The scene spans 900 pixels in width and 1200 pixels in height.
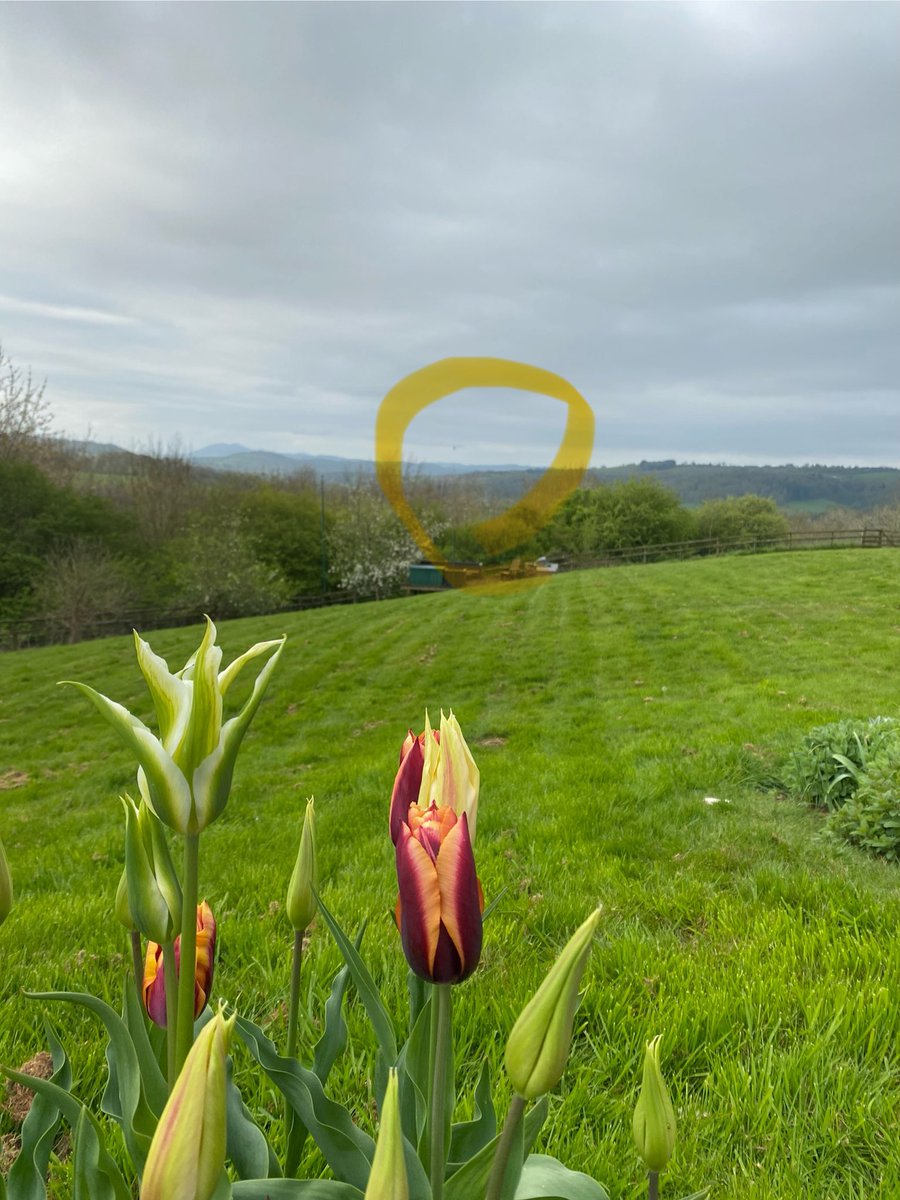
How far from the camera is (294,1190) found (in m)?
0.79

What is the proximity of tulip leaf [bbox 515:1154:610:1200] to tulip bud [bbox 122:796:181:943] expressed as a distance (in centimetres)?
49

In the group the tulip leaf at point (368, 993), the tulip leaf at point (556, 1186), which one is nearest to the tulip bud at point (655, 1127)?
the tulip leaf at point (556, 1186)

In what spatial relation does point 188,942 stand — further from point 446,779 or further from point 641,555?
point 641,555

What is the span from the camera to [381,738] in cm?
741

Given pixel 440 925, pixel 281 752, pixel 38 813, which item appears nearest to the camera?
pixel 440 925

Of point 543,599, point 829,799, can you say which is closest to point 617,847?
point 829,799

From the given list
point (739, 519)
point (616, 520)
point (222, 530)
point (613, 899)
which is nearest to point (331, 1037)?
point (613, 899)

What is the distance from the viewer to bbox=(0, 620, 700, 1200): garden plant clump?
1.74 feet

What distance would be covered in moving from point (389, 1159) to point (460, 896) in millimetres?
219

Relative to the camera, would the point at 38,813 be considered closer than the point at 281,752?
Yes

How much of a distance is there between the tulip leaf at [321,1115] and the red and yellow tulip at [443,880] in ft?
1.08

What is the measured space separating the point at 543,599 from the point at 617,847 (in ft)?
46.3

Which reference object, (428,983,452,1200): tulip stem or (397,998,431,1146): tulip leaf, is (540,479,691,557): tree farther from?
(428,983,452,1200): tulip stem

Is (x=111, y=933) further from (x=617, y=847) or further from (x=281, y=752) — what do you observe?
(x=281, y=752)
